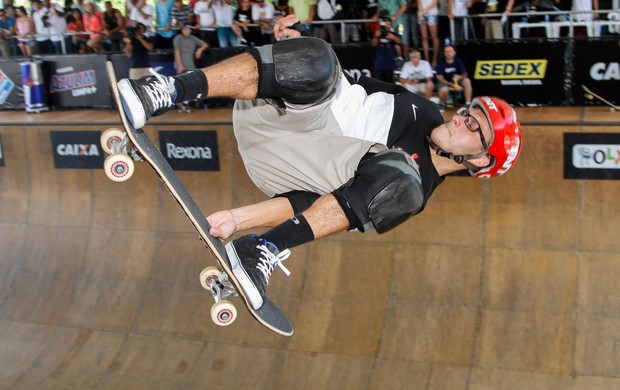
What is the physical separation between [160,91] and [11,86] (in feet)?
40.3

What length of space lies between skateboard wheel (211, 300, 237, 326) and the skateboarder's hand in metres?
0.46

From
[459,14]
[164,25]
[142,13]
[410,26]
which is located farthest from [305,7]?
[142,13]

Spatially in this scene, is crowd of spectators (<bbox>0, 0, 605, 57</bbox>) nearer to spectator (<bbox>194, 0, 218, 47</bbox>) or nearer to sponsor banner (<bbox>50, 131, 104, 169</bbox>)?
spectator (<bbox>194, 0, 218, 47</bbox>)

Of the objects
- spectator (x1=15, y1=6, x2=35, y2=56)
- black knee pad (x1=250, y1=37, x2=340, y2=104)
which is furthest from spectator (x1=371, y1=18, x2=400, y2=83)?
spectator (x1=15, y1=6, x2=35, y2=56)

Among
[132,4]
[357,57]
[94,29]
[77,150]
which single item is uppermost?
[132,4]

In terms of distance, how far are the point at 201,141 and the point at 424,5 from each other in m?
4.12

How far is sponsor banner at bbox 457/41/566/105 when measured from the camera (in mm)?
10727

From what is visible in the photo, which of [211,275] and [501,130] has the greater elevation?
[501,130]

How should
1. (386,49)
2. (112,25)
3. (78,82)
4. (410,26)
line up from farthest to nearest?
(112,25)
(78,82)
(410,26)
(386,49)

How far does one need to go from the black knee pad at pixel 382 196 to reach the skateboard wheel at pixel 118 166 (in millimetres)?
1353

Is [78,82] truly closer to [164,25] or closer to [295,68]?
[164,25]

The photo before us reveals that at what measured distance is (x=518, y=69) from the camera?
10875 mm

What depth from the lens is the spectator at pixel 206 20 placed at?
515 inches

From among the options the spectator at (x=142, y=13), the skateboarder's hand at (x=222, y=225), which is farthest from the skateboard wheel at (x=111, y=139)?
the spectator at (x=142, y=13)
